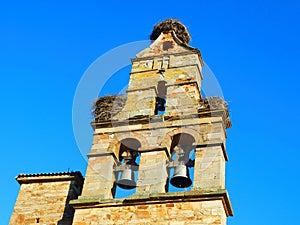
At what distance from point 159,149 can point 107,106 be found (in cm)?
155

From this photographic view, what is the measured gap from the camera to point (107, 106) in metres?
11.2

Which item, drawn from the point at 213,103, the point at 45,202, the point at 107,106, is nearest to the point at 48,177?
the point at 45,202

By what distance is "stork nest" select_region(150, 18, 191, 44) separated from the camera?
12.9 meters

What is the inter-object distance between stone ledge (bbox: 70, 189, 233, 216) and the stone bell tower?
0.01m

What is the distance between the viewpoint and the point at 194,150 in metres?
10.1

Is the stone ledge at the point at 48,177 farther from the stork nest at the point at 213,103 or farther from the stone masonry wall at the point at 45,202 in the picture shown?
the stork nest at the point at 213,103

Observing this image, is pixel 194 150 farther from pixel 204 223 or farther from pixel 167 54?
pixel 167 54

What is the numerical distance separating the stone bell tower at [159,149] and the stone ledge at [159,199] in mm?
15

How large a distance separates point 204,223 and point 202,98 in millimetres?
2681

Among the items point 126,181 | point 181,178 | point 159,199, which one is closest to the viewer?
point 159,199

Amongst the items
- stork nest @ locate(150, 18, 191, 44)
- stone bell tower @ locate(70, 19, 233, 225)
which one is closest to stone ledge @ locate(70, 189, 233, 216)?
stone bell tower @ locate(70, 19, 233, 225)

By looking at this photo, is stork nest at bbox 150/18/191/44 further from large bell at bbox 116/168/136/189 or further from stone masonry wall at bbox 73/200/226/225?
stone masonry wall at bbox 73/200/226/225

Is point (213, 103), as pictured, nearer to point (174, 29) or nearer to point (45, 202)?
point (174, 29)

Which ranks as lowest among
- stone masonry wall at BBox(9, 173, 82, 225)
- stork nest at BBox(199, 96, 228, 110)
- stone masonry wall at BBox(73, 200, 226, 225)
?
stone masonry wall at BBox(73, 200, 226, 225)
